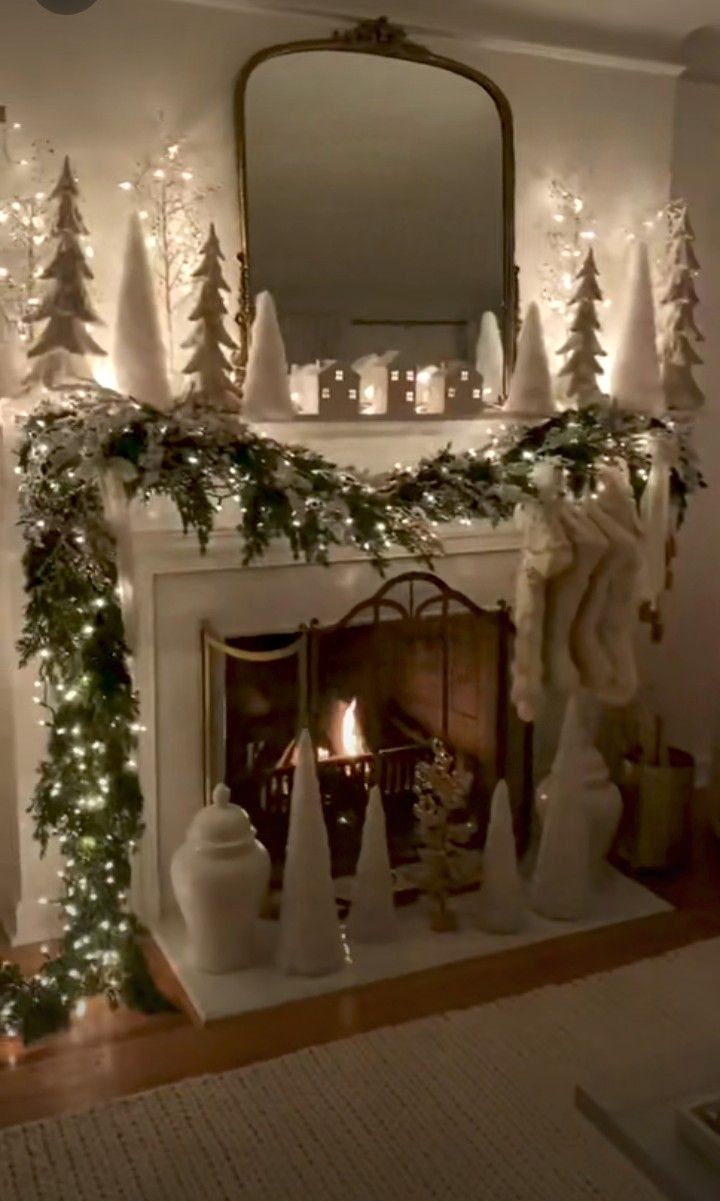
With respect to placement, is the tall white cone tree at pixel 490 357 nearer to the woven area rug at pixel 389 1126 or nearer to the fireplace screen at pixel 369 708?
the fireplace screen at pixel 369 708

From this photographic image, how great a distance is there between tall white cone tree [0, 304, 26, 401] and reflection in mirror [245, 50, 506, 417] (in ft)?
2.04

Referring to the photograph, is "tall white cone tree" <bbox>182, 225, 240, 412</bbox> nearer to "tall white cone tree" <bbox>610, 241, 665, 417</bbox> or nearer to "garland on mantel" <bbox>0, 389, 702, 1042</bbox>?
"garland on mantel" <bbox>0, 389, 702, 1042</bbox>

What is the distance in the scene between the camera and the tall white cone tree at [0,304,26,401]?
261 cm

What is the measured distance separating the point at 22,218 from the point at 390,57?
1103 millimetres

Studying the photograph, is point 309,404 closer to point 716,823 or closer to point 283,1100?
point 283,1100

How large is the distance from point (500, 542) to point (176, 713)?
1065mm

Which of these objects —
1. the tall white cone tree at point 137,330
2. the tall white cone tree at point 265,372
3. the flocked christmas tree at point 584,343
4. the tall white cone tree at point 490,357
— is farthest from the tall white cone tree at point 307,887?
the flocked christmas tree at point 584,343

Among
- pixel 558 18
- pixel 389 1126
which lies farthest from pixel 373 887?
pixel 558 18

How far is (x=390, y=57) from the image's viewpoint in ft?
9.80

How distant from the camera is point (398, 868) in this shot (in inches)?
124

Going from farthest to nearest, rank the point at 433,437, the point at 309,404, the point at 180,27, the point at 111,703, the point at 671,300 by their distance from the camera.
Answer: the point at 671,300, the point at 433,437, the point at 309,404, the point at 180,27, the point at 111,703

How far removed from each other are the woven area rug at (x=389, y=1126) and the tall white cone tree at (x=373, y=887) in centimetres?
37

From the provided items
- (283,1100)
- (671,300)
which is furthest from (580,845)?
(671,300)

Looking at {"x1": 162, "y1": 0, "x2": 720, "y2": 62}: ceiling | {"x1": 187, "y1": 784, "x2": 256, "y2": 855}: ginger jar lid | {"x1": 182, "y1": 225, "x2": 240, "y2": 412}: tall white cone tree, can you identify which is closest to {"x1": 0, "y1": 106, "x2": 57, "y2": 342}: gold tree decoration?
{"x1": 182, "y1": 225, "x2": 240, "y2": 412}: tall white cone tree
